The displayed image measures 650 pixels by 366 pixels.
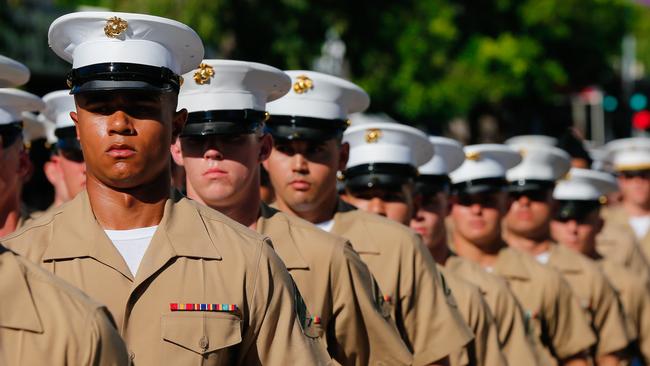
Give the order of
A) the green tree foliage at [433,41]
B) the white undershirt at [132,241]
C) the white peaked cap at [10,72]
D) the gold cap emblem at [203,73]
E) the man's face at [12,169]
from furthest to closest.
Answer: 1. the green tree foliage at [433,41]
2. the man's face at [12,169]
3. the gold cap emblem at [203,73]
4. the white peaked cap at [10,72]
5. the white undershirt at [132,241]

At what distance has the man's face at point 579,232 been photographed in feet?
45.8

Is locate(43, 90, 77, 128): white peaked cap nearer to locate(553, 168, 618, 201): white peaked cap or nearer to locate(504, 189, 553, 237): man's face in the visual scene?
locate(504, 189, 553, 237): man's face

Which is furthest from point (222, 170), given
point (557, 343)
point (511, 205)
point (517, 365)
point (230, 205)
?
point (511, 205)

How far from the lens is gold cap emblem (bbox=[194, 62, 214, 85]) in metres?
7.02

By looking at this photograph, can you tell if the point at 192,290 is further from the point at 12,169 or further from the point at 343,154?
the point at 12,169

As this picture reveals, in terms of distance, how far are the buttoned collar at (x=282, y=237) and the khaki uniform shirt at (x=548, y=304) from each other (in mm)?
4618

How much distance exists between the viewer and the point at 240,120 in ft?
23.2

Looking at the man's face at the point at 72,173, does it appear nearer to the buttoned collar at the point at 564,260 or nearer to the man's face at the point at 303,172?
the man's face at the point at 303,172

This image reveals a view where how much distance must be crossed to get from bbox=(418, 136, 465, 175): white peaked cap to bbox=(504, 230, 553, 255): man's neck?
1.95 m

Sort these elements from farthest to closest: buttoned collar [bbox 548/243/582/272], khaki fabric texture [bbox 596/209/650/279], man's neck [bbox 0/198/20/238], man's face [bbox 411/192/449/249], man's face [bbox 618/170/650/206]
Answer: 1. man's face [bbox 618/170/650/206]
2. khaki fabric texture [bbox 596/209/650/279]
3. buttoned collar [bbox 548/243/582/272]
4. man's face [bbox 411/192/449/249]
5. man's neck [bbox 0/198/20/238]

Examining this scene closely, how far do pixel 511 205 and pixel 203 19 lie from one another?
415 inches

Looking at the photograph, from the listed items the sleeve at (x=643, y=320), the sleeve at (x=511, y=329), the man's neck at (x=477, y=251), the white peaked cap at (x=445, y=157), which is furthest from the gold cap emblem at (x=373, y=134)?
the sleeve at (x=643, y=320)

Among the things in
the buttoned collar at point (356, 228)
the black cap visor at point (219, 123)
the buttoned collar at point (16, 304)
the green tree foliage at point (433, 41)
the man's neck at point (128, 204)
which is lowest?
the buttoned collar at point (16, 304)

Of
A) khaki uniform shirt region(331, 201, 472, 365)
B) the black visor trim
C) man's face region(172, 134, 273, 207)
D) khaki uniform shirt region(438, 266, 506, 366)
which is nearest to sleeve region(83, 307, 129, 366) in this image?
the black visor trim
